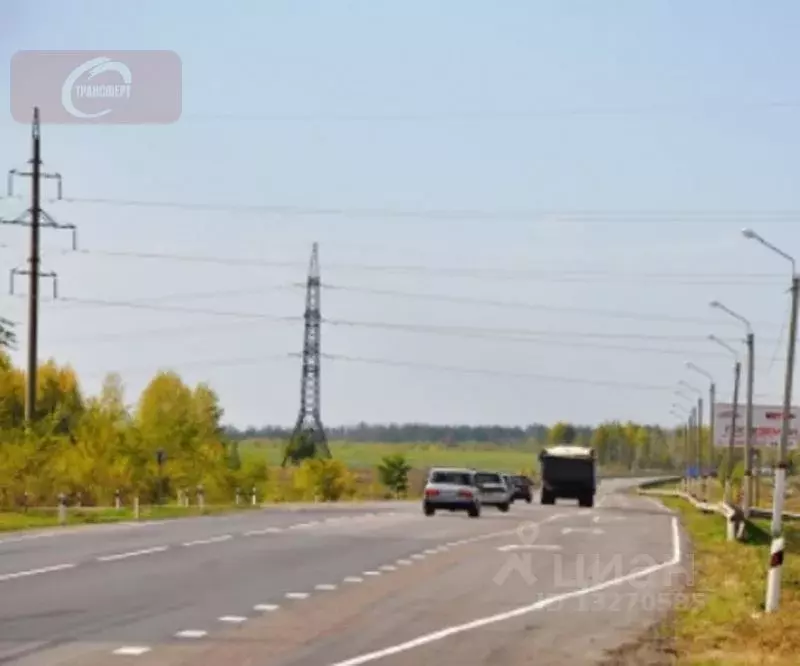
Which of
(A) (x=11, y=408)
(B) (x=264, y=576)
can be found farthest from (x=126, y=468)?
(B) (x=264, y=576)

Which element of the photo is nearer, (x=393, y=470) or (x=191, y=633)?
(x=191, y=633)

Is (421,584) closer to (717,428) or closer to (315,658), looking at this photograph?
(315,658)

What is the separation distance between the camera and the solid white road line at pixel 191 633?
16672mm

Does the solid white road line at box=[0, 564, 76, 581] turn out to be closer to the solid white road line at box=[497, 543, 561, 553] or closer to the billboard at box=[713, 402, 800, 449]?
the solid white road line at box=[497, 543, 561, 553]

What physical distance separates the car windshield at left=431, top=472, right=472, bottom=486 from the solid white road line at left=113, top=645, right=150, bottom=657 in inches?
1627

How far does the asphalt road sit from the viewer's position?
52.0ft

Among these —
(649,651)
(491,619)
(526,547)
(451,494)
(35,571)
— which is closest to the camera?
(649,651)

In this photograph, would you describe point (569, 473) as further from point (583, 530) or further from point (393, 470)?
point (393, 470)

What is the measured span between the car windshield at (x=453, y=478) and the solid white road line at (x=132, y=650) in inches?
1627

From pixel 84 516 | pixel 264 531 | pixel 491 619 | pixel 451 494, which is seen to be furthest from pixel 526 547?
A: pixel 451 494

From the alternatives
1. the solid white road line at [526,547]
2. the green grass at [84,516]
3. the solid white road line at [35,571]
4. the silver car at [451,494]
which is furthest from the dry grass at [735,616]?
the silver car at [451,494]

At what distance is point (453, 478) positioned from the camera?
188ft

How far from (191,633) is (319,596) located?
518 cm

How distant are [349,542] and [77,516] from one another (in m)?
16.0
